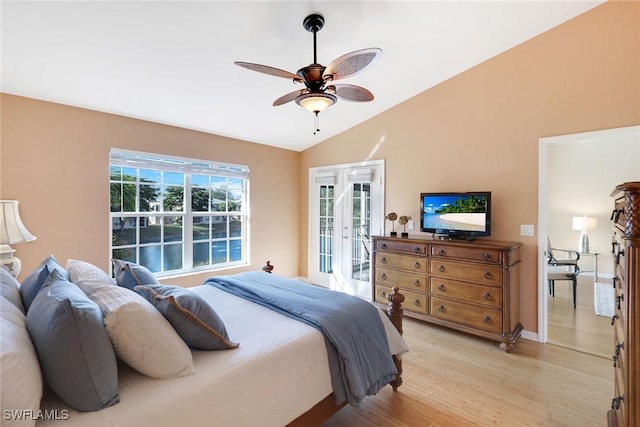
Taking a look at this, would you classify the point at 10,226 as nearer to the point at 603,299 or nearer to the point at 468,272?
the point at 468,272

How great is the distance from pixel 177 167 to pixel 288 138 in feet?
5.58

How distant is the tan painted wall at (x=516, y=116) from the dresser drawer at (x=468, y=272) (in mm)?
532

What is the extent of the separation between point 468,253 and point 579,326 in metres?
1.71

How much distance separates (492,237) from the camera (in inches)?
135

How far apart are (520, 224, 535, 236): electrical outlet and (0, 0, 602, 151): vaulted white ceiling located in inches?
75.3

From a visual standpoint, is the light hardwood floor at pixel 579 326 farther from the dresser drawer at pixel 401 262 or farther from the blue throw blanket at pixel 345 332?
the blue throw blanket at pixel 345 332

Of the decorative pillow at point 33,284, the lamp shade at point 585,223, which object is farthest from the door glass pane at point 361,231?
the lamp shade at point 585,223

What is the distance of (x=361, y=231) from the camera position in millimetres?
4613

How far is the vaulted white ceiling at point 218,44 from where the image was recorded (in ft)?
7.11

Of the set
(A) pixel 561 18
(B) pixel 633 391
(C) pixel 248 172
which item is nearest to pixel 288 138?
(C) pixel 248 172

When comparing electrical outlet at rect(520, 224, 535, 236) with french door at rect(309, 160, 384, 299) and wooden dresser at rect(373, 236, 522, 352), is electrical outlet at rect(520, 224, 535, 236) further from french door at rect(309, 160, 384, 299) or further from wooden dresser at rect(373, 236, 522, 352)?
french door at rect(309, 160, 384, 299)

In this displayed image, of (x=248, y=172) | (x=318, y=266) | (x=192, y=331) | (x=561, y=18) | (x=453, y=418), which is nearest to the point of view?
(x=192, y=331)

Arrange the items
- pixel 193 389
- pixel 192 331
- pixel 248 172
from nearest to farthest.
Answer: pixel 193 389 → pixel 192 331 → pixel 248 172

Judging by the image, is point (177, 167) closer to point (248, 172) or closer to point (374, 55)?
point (248, 172)
